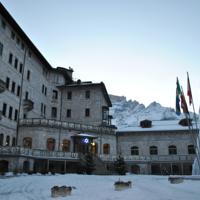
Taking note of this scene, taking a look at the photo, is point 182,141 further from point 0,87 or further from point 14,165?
point 0,87

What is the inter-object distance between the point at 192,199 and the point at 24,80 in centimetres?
3260

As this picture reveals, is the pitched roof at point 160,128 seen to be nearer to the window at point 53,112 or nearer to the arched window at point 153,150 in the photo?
the arched window at point 153,150

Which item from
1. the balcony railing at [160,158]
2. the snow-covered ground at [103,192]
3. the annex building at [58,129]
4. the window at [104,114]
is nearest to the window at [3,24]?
the annex building at [58,129]

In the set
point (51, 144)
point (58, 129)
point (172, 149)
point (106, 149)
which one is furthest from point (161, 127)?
point (51, 144)

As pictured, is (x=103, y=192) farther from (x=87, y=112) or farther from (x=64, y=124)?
(x=87, y=112)

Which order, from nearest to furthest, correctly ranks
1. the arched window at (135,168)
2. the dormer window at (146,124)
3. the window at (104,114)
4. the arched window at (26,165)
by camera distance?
the arched window at (26,165) → the arched window at (135,168) → the dormer window at (146,124) → the window at (104,114)

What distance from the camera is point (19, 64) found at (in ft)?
124

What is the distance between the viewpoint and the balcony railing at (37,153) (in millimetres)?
30553

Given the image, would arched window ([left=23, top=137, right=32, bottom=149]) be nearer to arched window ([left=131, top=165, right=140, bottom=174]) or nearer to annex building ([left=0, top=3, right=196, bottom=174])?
annex building ([left=0, top=3, right=196, bottom=174])

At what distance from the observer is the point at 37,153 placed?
1345 inches

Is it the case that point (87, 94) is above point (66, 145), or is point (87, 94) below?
above

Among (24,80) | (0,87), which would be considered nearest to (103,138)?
(24,80)

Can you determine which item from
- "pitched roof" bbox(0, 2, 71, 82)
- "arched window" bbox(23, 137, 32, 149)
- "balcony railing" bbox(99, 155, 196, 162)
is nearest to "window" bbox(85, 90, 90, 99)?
"pitched roof" bbox(0, 2, 71, 82)

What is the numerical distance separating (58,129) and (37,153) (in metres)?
6.06
